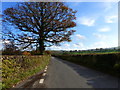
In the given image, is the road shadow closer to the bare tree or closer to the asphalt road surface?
the asphalt road surface

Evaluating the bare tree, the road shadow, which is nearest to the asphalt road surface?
the road shadow

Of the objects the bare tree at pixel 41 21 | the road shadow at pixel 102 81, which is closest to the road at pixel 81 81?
the road shadow at pixel 102 81

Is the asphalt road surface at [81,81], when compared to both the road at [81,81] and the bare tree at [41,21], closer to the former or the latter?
the road at [81,81]

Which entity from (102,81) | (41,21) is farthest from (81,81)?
(41,21)

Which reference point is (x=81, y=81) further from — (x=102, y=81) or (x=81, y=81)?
(x=102, y=81)

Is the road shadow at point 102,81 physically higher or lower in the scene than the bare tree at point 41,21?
lower

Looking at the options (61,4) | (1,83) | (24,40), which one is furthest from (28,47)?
(1,83)

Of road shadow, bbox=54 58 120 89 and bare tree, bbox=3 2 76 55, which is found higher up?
bare tree, bbox=3 2 76 55

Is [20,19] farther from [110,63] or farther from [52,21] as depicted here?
[110,63]

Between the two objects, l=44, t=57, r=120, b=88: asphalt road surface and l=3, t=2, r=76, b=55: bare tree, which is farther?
l=3, t=2, r=76, b=55: bare tree

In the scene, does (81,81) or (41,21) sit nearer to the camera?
(81,81)

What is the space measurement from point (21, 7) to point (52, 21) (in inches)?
224

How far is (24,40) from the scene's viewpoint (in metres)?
25.3

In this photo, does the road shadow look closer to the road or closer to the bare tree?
the road
